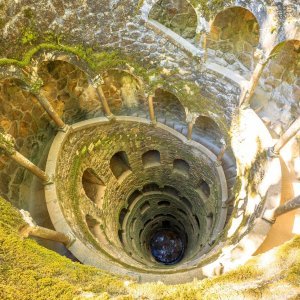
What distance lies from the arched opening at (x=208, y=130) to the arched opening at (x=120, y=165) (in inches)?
135

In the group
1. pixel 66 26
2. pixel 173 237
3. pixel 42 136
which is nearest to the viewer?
pixel 66 26

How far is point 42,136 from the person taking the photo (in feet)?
30.9

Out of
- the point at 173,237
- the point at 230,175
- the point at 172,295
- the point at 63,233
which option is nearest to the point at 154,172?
the point at 230,175

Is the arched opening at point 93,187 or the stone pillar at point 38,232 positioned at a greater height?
the arched opening at point 93,187

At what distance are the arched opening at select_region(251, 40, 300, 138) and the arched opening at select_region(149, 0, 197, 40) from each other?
113 inches

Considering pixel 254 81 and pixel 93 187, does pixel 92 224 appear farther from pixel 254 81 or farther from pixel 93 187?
pixel 254 81

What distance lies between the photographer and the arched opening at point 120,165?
13.0 meters

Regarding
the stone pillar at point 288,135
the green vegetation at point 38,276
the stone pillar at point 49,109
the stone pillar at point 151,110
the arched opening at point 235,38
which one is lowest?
the green vegetation at point 38,276

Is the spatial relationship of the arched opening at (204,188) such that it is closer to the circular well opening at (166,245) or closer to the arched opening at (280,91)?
the arched opening at (280,91)

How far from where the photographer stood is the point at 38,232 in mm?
6078

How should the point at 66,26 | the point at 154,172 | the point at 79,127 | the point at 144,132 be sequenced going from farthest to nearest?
the point at 154,172
the point at 144,132
the point at 79,127
the point at 66,26

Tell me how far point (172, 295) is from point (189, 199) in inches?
444

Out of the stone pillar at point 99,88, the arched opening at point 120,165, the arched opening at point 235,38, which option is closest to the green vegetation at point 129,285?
the arched opening at point 235,38

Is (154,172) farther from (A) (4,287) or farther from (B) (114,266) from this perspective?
(A) (4,287)
